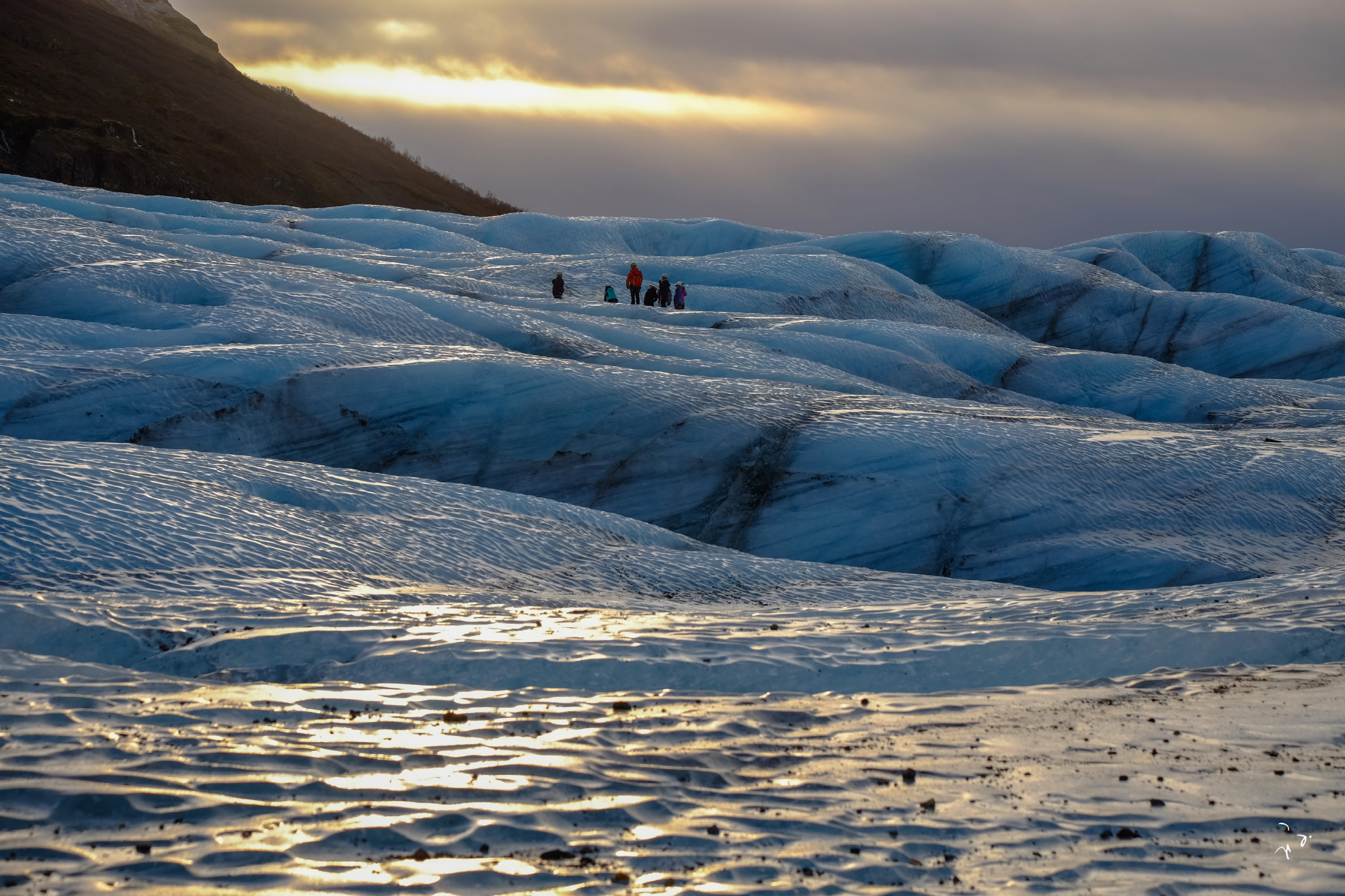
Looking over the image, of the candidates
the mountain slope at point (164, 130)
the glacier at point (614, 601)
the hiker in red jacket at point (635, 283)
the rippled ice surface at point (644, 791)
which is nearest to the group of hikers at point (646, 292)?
the hiker in red jacket at point (635, 283)

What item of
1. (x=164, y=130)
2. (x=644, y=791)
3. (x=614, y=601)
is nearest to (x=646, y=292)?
(x=614, y=601)

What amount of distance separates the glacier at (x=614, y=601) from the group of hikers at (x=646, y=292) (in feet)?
5.29

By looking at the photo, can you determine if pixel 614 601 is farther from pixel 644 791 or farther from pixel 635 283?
pixel 635 283

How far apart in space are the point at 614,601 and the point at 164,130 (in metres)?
65.1

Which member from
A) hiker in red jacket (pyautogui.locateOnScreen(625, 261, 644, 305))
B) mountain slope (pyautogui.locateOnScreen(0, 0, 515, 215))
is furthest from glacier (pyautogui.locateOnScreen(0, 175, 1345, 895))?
mountain slope (pyautogui.locateOnScreen(0, 0, 515, 215))

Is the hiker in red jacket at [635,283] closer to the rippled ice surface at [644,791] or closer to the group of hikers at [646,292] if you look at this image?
the group of hikers at [646,292]

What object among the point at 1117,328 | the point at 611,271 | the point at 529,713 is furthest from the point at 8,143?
the point at 529,713

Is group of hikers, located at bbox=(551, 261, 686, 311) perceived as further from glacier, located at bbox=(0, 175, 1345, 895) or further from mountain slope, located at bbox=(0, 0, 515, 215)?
mountain slope, located at bbox=(0, 0, 515, 215)

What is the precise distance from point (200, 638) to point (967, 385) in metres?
18.0

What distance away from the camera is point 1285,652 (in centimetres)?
750

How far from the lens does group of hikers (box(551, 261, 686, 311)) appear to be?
24.4 metres

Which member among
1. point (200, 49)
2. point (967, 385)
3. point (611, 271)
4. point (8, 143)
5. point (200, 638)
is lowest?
point (200, 638)

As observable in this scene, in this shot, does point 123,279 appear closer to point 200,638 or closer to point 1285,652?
point 200,638

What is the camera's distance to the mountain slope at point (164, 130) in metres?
56.7
